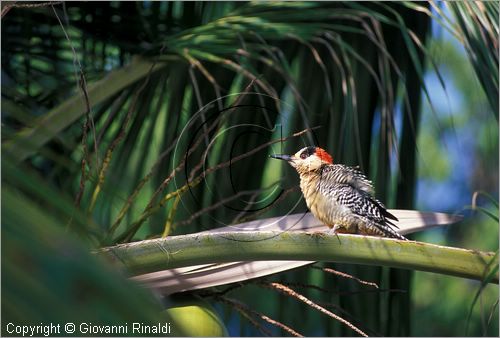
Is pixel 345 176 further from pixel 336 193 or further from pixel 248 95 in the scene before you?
pixel 248 95

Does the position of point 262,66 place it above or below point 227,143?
above

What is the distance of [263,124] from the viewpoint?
4.32 feet

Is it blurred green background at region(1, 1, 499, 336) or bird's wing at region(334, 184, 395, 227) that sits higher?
blurred green background at region(1, 1, 499, 336)

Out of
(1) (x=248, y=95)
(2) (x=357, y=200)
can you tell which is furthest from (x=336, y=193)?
(1) (x=248, y=95)

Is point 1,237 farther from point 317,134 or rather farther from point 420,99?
point 420,99

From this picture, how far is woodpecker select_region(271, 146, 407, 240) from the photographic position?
3.81ft

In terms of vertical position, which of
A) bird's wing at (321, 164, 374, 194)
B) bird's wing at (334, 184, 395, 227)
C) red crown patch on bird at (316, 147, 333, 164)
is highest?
red crown patch on bird at (316, 147, 333, 164)

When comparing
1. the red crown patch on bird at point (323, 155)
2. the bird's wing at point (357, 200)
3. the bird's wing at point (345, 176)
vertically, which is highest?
the red crown patch on bird at point (323, 155)

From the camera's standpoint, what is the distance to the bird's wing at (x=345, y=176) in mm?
1216

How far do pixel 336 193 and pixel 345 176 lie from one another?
5cm

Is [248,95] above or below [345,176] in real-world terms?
above

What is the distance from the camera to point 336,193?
1194 millimetres

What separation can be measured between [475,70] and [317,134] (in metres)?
0.29

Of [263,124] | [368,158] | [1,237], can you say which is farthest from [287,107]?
[1,237]
